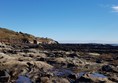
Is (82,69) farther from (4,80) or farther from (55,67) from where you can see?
(4,80)

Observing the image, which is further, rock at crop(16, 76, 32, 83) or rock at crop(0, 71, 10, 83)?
rock at crop(16, 76, 32, 83)

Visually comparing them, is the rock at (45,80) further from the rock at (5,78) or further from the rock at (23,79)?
the rock at (5,78)

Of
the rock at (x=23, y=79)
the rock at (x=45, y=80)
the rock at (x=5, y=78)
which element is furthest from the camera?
the rock at (x=23, y=79)

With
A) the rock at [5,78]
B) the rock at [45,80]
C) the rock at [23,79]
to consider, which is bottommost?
the rock at [23,79]

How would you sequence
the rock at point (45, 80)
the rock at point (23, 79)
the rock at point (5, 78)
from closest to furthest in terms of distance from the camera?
the rock at point (5, 78)
the rock at point (45, 80)
the rock at point (23, 79)

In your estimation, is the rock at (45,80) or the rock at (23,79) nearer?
the rock at (45,80)

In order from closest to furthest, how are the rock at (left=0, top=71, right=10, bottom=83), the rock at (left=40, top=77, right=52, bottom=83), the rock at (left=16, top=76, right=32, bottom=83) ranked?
the rock at (left=0, top=71, right=10, bottom=83) → the rock at (left=40, top=77, right=52, bottom=83) → the rock at (left=16, top=76, right=32, bottom=83)

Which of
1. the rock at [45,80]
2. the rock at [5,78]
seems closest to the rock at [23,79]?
the rock at [5,78]

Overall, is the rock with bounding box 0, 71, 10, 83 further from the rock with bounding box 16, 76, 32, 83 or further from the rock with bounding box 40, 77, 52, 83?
the rock with bounding box 40, 77, 52, 83

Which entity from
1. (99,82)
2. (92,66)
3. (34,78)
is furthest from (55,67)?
(99,82)

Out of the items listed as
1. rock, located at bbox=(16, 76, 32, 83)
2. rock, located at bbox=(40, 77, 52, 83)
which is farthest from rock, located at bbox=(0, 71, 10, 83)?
rock, located at bbox=(40, 77, 52, 83)

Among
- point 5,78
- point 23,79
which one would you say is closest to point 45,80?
point 23,79

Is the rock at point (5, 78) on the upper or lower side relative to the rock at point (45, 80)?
upper

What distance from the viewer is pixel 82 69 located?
57750mm
